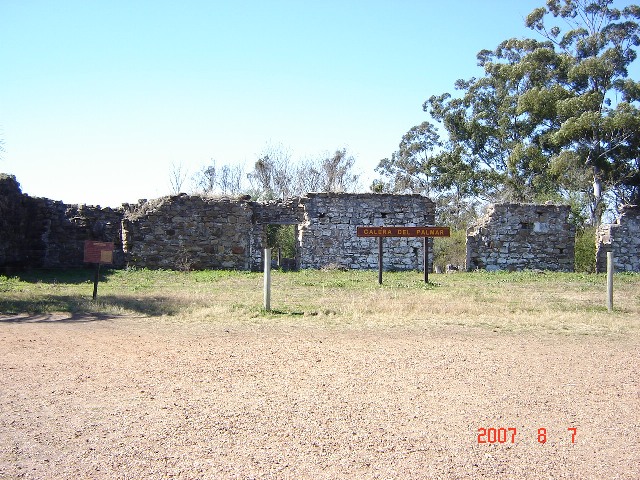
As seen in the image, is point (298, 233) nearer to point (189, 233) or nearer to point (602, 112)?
point (189, 233)

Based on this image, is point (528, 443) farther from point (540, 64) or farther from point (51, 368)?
point (540, 64)

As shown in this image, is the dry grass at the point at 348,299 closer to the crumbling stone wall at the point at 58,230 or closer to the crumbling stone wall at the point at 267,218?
the crumbling stone wall at the point at 267,218

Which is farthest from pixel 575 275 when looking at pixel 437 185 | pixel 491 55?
pixel 491 55

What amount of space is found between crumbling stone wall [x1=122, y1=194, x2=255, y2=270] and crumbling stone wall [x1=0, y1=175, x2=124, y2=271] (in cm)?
82

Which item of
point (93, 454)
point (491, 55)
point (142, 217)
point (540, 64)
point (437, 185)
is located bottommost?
point (93, 454)

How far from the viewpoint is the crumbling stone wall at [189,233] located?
20062 mm

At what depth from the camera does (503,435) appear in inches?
183

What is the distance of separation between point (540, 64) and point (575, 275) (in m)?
18.2

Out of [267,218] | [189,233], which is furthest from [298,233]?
[189,233]

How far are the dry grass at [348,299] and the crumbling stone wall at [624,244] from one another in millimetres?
3495

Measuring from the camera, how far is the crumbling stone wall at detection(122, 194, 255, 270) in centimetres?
2006

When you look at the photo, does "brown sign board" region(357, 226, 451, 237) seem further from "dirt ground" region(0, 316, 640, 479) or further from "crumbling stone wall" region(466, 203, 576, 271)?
"dirt ground" region(0, 316, 640, 479)

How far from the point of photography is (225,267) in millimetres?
20438

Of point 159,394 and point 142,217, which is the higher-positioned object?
point 142,217
